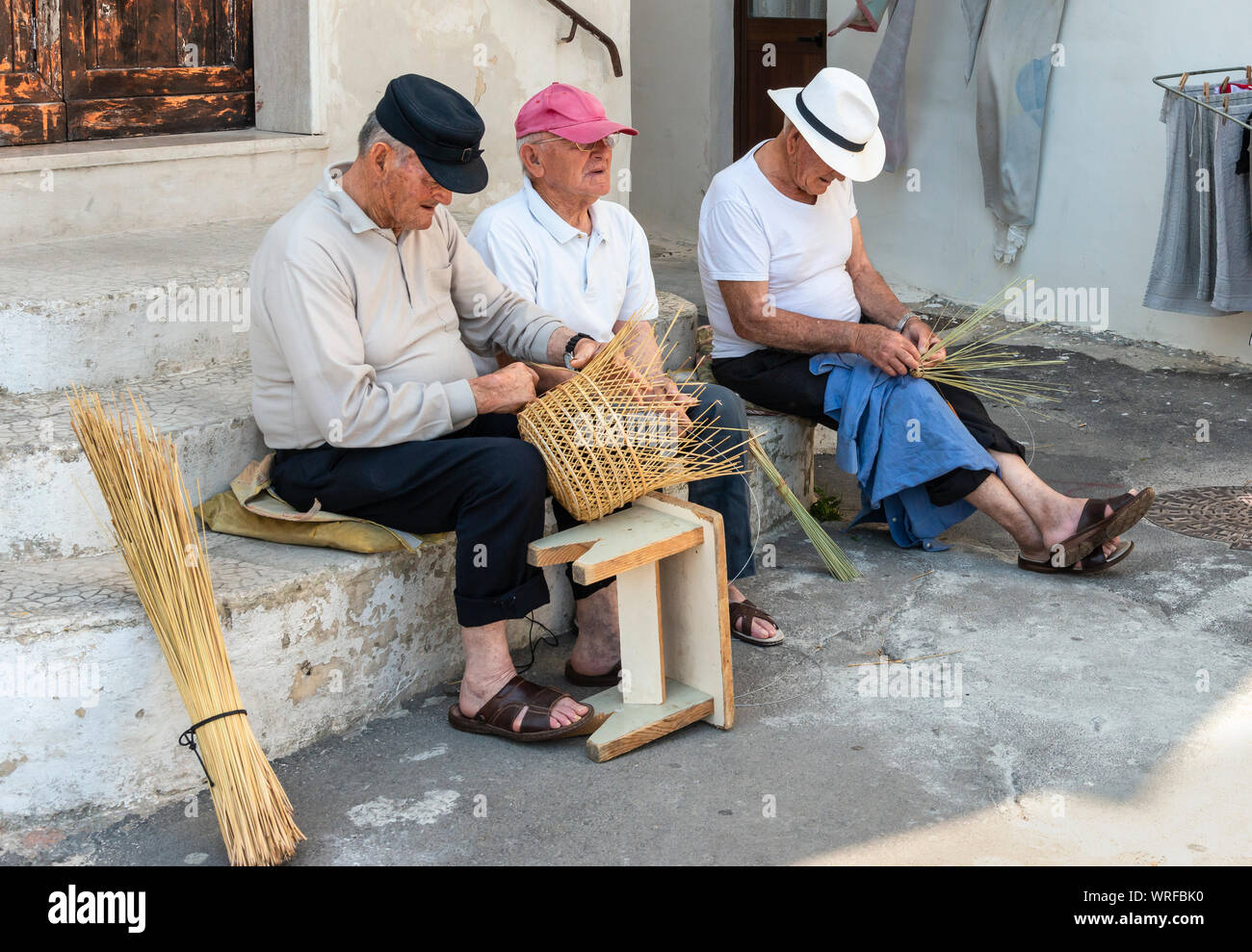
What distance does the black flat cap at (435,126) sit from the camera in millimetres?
2738

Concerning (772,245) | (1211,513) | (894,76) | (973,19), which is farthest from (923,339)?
(894,76)

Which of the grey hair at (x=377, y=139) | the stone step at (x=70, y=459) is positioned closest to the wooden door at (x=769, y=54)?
the stone step at (x=70, y=459)

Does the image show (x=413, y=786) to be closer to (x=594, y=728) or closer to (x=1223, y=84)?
(x=594, y=728)

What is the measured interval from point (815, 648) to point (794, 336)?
974mm

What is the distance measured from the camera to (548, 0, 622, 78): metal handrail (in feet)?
16.9

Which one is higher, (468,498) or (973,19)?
(973,19)

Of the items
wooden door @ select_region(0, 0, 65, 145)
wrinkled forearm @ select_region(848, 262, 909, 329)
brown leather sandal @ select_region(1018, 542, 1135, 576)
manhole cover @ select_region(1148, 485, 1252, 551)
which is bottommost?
brown leather sandal @ select_region(1018, 542, 1135, 576)

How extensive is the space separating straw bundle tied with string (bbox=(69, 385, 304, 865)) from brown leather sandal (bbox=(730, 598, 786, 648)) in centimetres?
129

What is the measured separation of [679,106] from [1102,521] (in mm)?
4863

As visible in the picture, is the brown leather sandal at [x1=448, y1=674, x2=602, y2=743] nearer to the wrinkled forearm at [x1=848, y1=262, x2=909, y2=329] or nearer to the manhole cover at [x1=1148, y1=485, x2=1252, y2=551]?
the wrinkled forearm at [x1=848, y1=262, x2=909, y2=329]

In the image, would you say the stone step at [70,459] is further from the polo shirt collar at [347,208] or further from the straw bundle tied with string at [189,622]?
the polo shirt collar at [347,208]

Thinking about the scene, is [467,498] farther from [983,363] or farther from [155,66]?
[983,363]

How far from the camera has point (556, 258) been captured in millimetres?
3398

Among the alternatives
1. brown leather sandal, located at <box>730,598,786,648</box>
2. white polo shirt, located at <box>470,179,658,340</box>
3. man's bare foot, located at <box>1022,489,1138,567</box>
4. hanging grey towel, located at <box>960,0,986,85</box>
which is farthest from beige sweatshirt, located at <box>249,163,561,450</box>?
hanging grey towel, located at <box>960,0,986,85</box>
